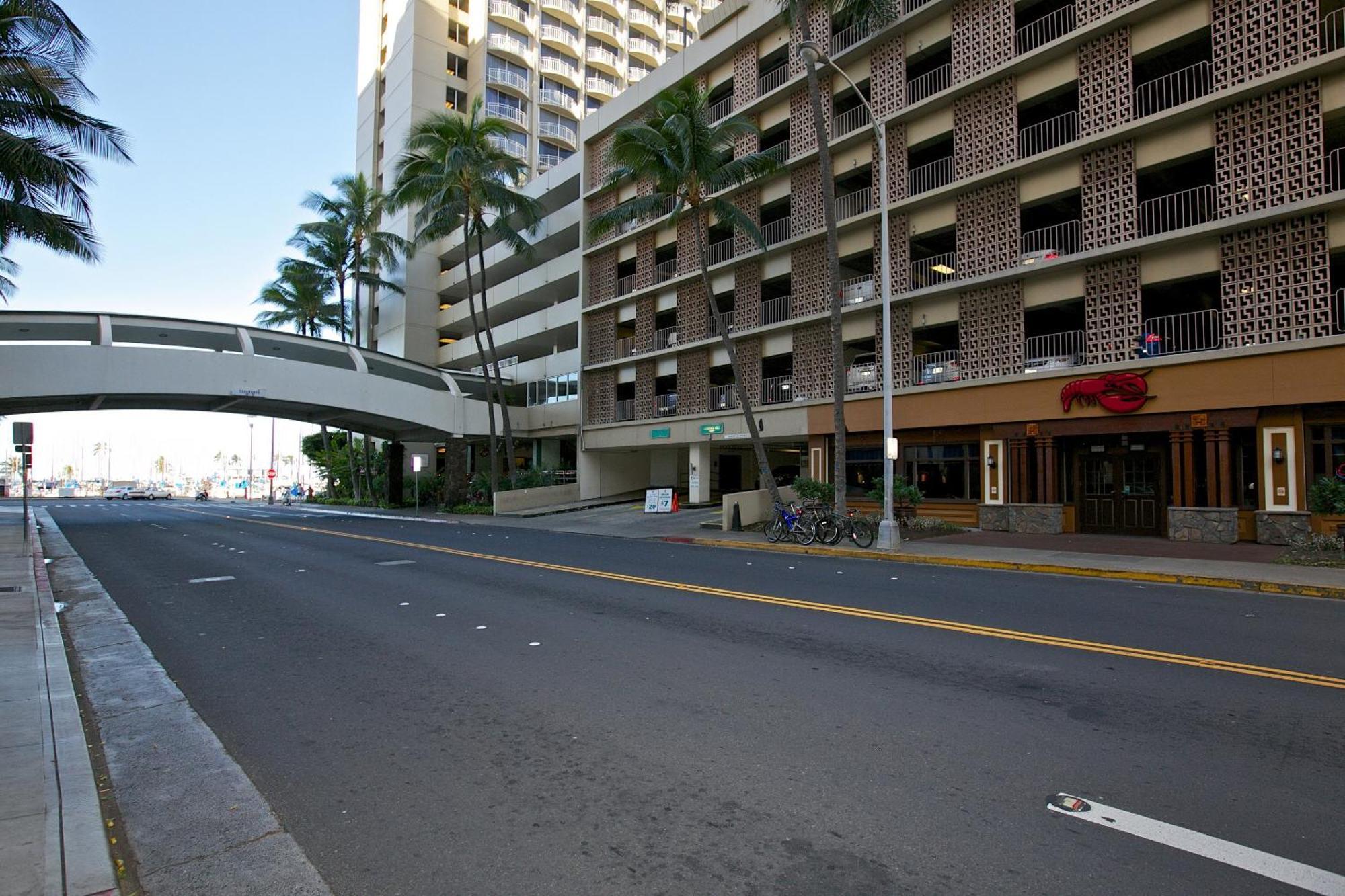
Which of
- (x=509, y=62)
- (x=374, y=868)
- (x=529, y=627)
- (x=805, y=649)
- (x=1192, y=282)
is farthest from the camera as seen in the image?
(x=509, y=62)

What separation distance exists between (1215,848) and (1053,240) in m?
22.6

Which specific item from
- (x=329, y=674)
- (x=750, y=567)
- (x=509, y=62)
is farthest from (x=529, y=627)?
(x=509, y=62)

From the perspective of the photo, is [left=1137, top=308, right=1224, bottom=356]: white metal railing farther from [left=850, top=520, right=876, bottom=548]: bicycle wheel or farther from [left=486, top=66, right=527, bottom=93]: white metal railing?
[left=486, top=66, right=527, bottom=93]: white metal railing

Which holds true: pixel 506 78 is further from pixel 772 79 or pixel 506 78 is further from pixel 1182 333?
pixel 1182 333

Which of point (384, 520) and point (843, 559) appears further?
point (384, 520)

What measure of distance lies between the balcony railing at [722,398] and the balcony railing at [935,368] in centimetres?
780

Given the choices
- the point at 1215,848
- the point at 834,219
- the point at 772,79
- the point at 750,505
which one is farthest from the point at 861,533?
the point at 772,79

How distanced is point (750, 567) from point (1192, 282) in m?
15.1

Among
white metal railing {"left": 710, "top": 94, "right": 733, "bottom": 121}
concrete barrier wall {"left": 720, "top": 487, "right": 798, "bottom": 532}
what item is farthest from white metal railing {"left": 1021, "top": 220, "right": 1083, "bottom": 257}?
white metal railing {"left": 710, "top": 94, "right": 733, "bottom": 121}

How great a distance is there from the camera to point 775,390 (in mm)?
29125

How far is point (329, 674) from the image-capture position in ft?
20.6

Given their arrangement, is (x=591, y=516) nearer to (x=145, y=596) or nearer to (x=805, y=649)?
(x=145, y=596)

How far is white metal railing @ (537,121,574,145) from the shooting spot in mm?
56438

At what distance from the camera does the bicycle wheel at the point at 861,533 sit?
17.9 metres
